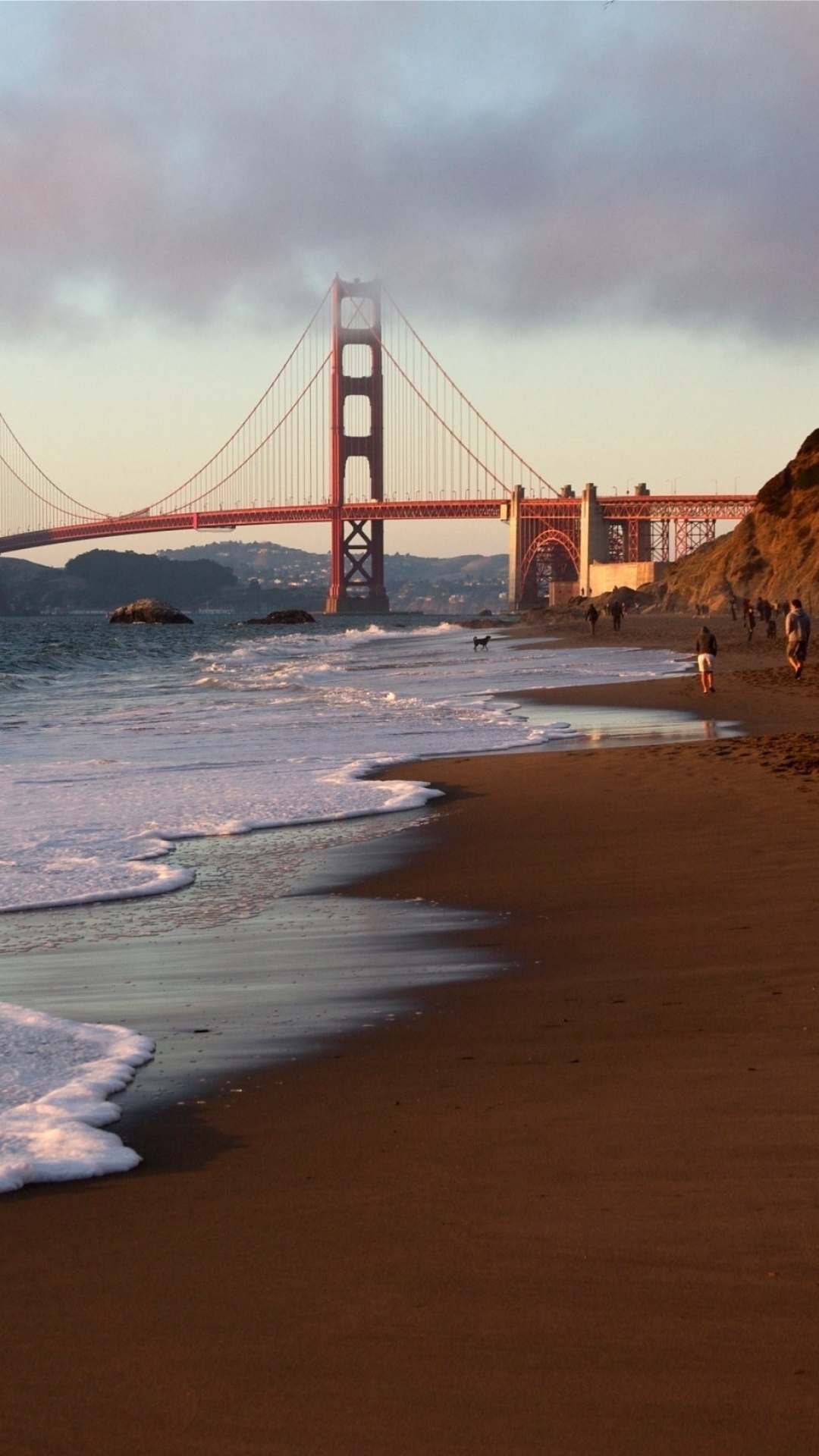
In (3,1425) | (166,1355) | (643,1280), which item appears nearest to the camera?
(3,1425)

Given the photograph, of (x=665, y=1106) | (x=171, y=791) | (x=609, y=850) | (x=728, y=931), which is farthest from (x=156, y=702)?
(x=665, y=1106)

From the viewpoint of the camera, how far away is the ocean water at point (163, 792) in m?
3.96

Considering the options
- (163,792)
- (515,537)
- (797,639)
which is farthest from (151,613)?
(163,792)

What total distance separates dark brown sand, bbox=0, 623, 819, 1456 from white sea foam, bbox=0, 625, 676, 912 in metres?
3.24

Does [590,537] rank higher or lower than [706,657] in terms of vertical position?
higher

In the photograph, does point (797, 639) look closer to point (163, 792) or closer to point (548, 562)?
point (163, 792)

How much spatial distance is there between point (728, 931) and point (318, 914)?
173 centimetres

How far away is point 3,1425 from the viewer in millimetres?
2137

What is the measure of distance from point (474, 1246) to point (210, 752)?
11.3 metres

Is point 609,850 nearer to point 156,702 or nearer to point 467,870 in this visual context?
point 467,870

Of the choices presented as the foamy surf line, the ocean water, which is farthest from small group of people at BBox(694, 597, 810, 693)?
the foamy surf line

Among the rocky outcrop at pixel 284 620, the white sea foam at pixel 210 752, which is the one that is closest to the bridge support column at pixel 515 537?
the rocky outcrop at pixel 284 620

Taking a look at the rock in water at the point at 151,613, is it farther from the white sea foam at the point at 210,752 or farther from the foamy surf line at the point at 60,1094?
the foamy surf line at the point at 60,1094

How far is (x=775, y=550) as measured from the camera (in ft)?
186
